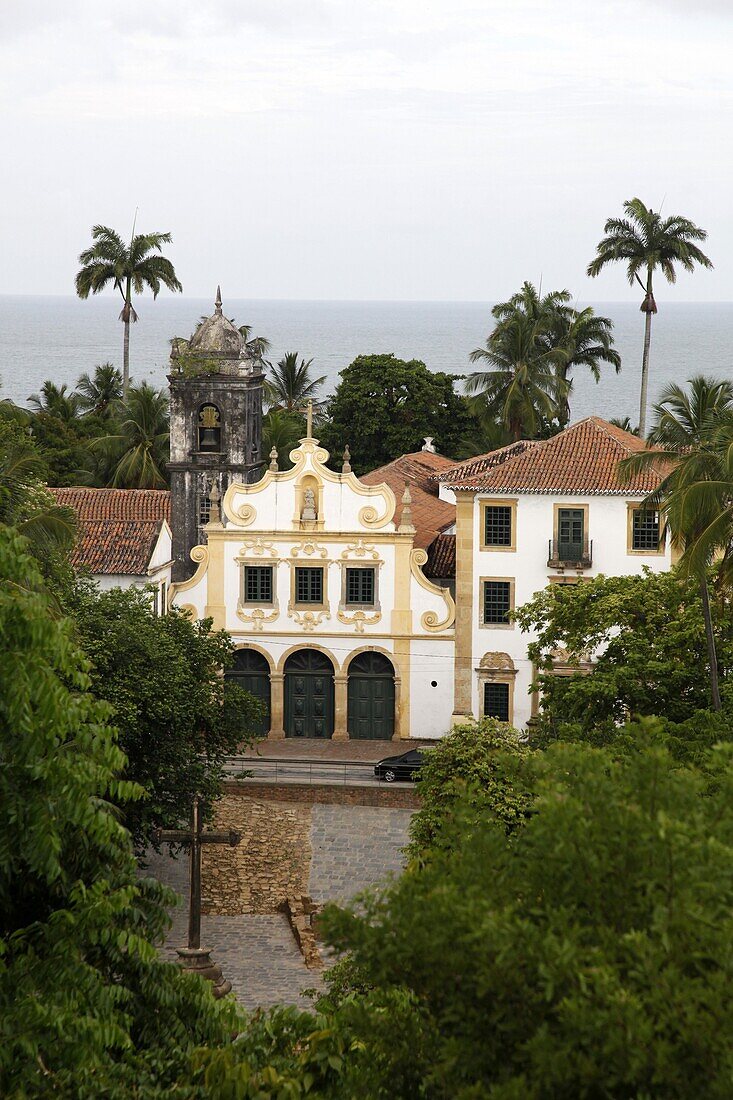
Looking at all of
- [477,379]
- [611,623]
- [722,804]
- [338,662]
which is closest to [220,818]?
[338,662]

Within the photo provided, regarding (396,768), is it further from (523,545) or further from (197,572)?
(197,572)

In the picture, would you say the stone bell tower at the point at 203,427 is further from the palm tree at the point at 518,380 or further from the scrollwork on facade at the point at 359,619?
the palm tree at the point at 518,380

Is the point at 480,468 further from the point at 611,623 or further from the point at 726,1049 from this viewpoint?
the point at 726,1049

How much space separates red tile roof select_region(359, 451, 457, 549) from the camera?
154 feet

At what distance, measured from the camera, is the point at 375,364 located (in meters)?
68.1

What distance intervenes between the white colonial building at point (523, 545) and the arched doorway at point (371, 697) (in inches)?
77.0

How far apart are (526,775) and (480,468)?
2792 cm

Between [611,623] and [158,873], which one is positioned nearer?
[611,623]

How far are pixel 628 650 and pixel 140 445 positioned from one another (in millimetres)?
33451

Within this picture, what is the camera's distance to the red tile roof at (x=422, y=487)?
46.8 m

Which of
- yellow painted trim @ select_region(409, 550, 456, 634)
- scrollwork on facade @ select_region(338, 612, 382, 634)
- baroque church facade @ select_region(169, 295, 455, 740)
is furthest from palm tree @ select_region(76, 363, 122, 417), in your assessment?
yellow painted trim @ select_region(409, 550, 456, 634)

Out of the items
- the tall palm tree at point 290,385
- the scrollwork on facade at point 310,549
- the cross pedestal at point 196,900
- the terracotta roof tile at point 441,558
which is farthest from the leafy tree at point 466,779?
the tall palm tree at point 290,385

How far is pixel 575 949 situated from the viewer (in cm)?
1025

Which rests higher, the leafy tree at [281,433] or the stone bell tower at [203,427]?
the leafy tree at [281,433]
